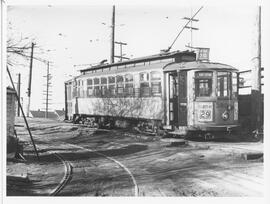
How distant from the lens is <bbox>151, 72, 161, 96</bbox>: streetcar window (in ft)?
39.9

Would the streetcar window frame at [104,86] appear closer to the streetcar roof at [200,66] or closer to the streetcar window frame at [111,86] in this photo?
the streetcar window frame at [111,86]

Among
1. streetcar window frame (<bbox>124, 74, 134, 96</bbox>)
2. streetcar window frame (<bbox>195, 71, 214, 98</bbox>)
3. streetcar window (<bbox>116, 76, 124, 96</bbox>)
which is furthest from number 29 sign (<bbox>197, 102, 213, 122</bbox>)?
streetcar window (<bbox>116, 76, 124, 96</bbox>)

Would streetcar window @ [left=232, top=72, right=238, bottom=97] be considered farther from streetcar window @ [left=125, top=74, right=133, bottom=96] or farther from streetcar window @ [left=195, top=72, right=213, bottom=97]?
streetcar window @ [left=125, top=74, right=133, bottom=96]

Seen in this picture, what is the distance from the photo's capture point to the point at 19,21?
28.6 ft

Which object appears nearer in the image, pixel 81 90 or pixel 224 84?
pixel 224 84

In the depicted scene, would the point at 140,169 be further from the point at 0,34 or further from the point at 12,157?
the point at 0,34

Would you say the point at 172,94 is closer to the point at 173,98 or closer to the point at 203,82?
the point at 173,98

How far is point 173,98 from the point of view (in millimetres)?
11906

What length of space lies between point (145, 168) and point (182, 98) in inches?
140

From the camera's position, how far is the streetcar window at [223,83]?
1131cm

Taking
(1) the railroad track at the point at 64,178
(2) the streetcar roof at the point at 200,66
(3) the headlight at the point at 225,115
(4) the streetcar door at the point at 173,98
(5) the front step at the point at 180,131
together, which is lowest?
(1) the railroad track at the point at 64,178

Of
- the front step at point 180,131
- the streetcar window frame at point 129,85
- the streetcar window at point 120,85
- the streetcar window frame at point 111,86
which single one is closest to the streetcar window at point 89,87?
the streetcar window frame at point 111,86

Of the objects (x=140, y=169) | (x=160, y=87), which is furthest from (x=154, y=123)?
(x=140, y=169)

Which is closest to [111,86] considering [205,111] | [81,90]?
[81,90]
